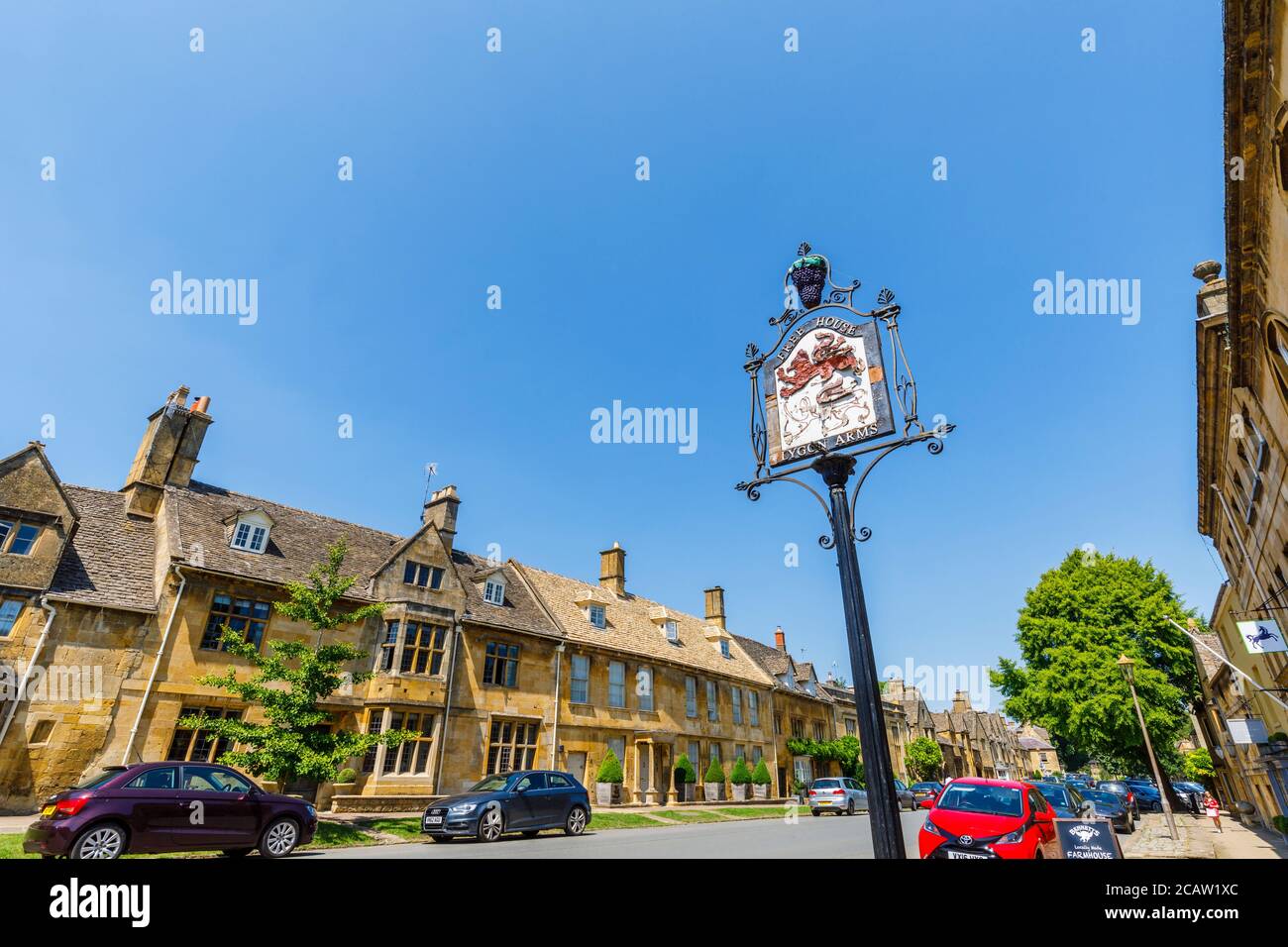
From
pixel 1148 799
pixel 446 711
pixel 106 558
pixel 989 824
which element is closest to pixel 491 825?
pixel 446 711

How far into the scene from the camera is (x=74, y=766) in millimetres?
17625

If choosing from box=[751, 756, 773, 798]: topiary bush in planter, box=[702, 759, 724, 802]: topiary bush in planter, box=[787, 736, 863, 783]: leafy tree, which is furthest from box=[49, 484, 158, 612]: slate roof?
box=[787, 736, 863, 783]: leafy tree

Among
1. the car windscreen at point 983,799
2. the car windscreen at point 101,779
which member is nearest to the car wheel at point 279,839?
the car windscreen at point 101,779

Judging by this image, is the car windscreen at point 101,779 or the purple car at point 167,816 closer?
the purple car at point 167,816

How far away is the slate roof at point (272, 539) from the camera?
21.7 metres

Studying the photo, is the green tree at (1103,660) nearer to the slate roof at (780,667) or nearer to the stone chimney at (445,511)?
the slate roof at (780,667)

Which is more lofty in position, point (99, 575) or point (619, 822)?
point (99, 575)

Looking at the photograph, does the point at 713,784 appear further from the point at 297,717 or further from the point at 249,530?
the point at 249,530

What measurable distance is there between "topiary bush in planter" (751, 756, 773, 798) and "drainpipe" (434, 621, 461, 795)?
65.2ft

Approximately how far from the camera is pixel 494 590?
2962cm

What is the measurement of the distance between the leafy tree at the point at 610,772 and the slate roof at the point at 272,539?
43.0 feet
